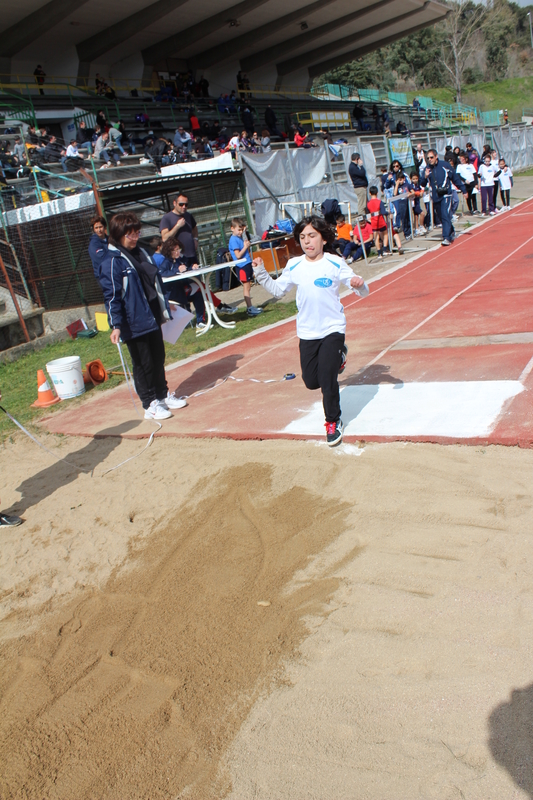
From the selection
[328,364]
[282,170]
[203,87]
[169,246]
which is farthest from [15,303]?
[203,87]

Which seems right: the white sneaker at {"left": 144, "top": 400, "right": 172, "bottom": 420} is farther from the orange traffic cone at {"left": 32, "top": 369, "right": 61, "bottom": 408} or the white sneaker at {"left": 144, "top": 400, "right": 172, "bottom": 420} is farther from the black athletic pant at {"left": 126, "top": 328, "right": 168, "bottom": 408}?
the orange traffic cone at {"left": 32, "top": 369, "right": 61, "bottom": 408}

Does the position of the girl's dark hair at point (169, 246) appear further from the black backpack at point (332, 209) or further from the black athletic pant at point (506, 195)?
the black athletic pant at point (506, 195)

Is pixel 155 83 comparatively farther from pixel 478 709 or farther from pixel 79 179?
pixel 478 709

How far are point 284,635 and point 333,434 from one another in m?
2.22

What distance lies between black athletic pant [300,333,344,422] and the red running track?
1.15ft

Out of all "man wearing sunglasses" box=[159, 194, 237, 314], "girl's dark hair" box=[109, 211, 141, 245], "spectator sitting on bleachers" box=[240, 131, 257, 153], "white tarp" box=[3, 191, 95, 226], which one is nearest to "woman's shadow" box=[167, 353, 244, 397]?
"girl's dark hair" box=[109, 211, 141, 245]

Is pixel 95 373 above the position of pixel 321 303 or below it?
below

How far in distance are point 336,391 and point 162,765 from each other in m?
3.13

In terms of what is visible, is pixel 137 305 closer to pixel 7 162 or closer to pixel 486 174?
pixel 7 162

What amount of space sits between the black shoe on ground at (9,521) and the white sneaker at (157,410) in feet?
6.75

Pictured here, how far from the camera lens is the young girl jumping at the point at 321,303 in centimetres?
503

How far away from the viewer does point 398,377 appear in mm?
6465

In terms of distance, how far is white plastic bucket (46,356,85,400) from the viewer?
837 centimetres

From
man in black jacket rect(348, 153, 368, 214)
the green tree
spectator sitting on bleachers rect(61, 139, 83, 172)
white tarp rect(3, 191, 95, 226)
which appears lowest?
man in black jacket rect(348, 153, 368, 214)
